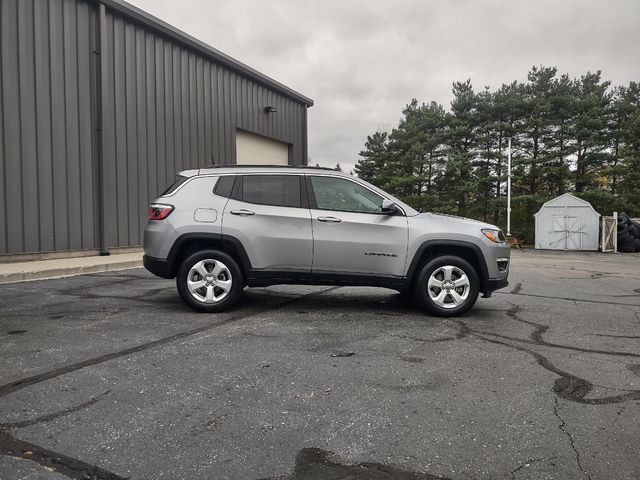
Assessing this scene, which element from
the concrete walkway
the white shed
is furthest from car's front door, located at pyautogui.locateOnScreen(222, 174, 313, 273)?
the white shed

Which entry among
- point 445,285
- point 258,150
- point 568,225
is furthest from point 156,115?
Result: point 568,225

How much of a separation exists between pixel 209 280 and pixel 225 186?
1.25 m

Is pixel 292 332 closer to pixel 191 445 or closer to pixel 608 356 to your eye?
pixel 191 445

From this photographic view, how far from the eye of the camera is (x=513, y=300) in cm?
752

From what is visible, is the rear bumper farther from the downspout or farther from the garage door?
the garage door

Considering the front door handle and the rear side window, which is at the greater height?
the rear side window

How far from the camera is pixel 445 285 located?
19.6 ft

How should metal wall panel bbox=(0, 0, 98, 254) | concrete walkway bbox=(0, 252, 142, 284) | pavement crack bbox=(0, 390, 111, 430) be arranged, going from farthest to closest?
metal wall panel bbox=(0, 0, 98, 254) < concrete walkway bbox=(0, 252, 142, 284) < pavement crack bbox=(0, 390, 111, 430)

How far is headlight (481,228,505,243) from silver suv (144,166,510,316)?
2 cm

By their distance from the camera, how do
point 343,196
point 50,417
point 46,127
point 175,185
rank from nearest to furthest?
1. point 50,417
2. point 343,196
3. point 175,185
4. point 46,127

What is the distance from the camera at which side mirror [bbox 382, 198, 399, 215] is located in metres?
5.88

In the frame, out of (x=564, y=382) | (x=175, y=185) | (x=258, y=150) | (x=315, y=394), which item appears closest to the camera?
(x=315, y=394)

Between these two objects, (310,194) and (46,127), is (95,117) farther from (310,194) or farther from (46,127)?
(310,194)

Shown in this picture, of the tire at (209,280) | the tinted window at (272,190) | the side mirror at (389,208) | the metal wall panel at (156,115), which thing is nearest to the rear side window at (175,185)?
the tinted window at (272,190)
